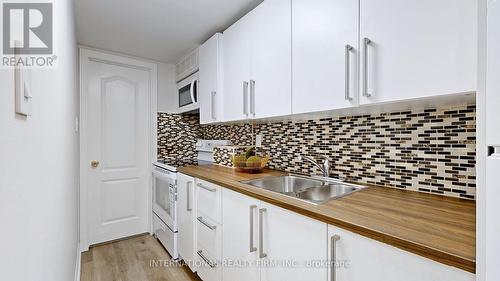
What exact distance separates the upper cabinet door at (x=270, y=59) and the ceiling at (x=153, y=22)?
0.83ft

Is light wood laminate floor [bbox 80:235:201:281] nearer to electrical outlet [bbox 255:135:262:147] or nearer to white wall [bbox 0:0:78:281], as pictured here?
electrical outlet [bbox 255:135:262:147]

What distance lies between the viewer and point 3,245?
0.30m

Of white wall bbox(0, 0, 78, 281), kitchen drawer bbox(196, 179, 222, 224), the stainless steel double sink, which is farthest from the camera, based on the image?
kitchen drawer bbox(196, 179, 222, 224)

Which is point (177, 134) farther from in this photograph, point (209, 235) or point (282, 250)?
point (282, 250)

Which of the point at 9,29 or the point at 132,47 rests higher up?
the point at 132,47

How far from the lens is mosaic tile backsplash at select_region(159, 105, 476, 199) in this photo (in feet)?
3.67

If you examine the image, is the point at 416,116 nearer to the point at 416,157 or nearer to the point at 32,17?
the point at 416,157

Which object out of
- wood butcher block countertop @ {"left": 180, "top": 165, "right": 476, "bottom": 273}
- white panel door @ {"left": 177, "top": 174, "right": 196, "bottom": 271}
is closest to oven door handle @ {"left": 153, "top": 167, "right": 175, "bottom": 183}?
white panel door @ {"left": 177, "top": 174, "right": 196, "bottom": 271}

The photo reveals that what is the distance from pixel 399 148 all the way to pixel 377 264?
78 cm

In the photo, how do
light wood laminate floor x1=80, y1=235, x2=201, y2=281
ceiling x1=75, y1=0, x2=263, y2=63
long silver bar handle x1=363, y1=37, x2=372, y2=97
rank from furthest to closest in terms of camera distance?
light wood laminate floor x1=80, y1=235, x2=201, y2=281 < ceiling x1=75, y1=0, x2=263, y2=63 < long silver bar handle x1=363, y1=37, x2=372, y2=97

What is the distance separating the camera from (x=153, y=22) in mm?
2043

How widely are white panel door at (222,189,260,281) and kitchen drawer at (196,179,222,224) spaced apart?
69 millimetres

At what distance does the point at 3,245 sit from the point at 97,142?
2.78 m

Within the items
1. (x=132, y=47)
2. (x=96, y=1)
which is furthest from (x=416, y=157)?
(x=132, y=47)
